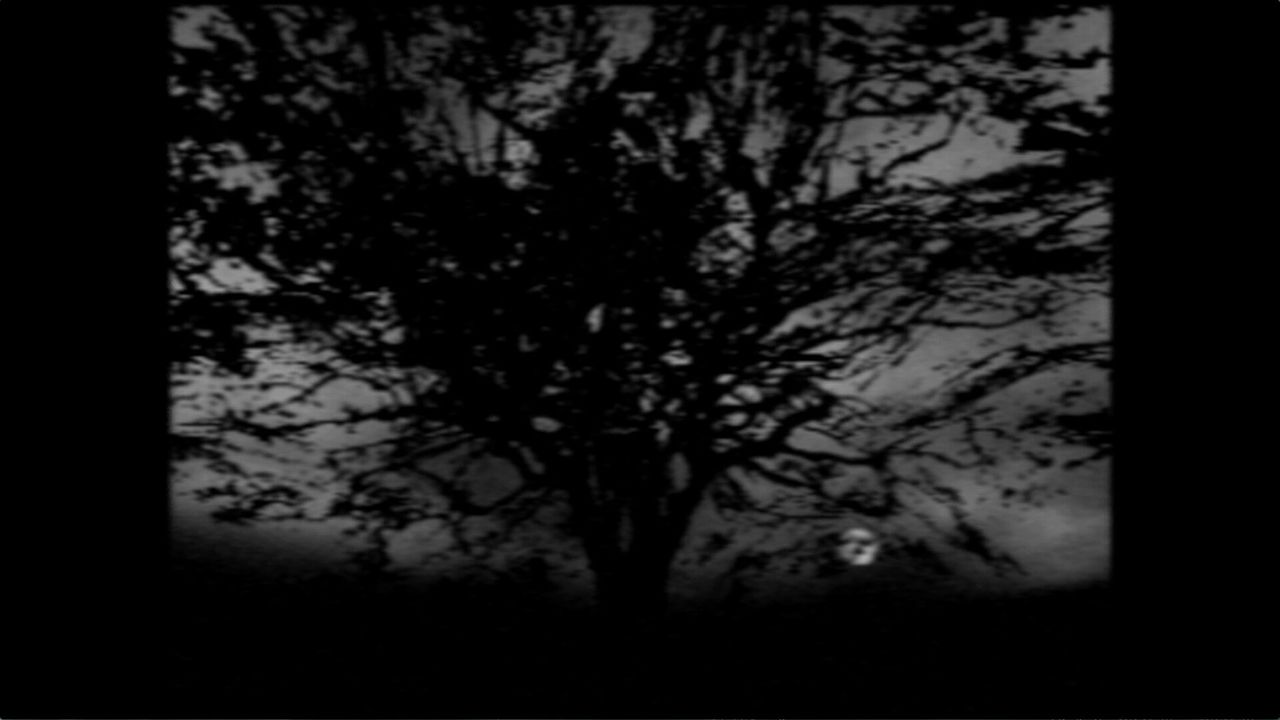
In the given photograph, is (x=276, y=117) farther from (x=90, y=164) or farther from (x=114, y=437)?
(x=114, y=437)

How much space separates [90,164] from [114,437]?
2.65 feet

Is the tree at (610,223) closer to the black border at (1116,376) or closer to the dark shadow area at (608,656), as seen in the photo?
the black border at (1116,376)

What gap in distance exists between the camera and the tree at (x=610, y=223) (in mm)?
3062

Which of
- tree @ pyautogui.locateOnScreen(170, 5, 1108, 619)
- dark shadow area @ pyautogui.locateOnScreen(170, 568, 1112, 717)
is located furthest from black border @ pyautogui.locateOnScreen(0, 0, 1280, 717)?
tree @ pyautogui.locateOnScreen(170, 5, 1108, 619)

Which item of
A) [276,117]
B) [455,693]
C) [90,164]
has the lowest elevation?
[455,693]

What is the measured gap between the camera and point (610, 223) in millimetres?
3141

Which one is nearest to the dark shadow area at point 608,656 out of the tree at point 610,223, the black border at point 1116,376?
the black border at point 1116,376

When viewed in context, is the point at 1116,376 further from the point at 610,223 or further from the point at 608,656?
the point at 608,656

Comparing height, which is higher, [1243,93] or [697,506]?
[1243,93]

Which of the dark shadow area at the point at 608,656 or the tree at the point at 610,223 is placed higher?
the tree at the point at 610,223

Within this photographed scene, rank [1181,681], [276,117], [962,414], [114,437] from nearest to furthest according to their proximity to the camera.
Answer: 1. [1181,681]
2. [114,437]
3. [962,414]
4. [276,117]

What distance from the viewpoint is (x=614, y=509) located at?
9.79ft

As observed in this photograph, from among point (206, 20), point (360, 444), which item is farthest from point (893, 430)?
point (206, 20)

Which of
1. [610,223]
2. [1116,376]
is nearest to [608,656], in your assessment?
[610,223]
